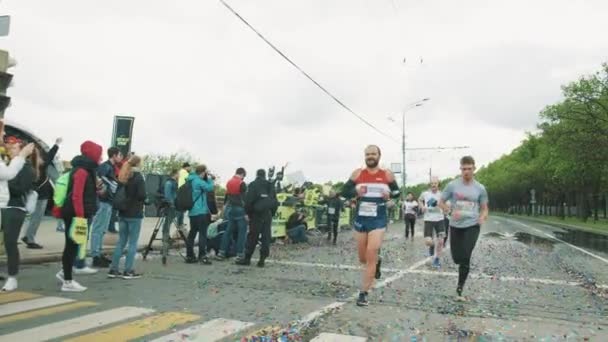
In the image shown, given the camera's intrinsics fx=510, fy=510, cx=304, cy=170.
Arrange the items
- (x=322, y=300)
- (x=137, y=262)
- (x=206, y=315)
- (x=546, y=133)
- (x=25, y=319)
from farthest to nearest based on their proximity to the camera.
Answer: (x=546, y=133) < (x=137, y=262) < (x=322, y=300) < (x=206, y=315) < (x=25, y=319)

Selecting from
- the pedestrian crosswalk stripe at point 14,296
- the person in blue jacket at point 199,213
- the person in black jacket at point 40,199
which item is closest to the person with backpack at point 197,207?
the person in blue jacket at point 199,213

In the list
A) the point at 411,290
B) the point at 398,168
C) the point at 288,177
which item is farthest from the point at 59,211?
the point at 398,168

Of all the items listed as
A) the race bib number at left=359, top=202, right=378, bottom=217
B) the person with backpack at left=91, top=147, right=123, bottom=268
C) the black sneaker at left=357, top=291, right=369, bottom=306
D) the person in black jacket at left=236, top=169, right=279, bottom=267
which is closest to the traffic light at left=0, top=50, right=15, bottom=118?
the person with backpack at left=91, top=147, right=123, bottom=268

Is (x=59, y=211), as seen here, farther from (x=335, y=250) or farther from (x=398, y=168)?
(x=398, y=168)

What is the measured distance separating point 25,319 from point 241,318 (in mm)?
2198

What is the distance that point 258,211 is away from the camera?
34.4ft

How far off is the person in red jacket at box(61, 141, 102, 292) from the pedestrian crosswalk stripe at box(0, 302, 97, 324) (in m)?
0.87

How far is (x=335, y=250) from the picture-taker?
46.7 feet

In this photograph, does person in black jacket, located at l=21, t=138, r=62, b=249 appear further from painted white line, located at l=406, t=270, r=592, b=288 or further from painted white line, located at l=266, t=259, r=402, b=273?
painted white line, located at l=406, t=270, r=592, b=288

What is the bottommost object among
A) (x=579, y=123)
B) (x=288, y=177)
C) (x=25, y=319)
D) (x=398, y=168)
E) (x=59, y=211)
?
(x=25, y=319)

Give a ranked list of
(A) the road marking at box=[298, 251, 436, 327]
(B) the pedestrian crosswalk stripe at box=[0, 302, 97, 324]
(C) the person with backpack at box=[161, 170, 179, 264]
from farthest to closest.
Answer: (C) the person with backpack at box=[161, 170, 179, 264] < (A) the road marking at box=[298, 251, 436, 327] < (B) the pedestrian crosswalk stripe at box=[0, 302, 97, 324]

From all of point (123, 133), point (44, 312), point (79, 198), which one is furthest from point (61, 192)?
point (123, 133)

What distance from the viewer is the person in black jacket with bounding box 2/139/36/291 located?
6672mm

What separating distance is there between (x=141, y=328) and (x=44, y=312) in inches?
53.0
